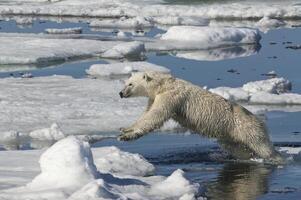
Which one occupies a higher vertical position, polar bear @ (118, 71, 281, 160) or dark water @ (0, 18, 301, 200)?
polar bear @ (118, 71, 281, 160)

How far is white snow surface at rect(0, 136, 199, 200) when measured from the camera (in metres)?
5.92

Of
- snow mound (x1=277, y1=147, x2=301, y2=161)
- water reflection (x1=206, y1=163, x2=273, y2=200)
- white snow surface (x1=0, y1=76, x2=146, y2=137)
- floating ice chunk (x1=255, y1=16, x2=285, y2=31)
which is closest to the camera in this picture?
water reflection (x1=206, y1=163, x2=273, y2=200)

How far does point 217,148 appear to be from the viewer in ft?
30.7

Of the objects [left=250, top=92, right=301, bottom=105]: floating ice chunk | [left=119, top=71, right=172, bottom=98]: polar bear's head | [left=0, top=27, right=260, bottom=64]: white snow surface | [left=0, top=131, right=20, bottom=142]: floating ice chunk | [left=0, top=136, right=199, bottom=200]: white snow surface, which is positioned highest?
[left=119, top=71, right=172, bottom=98]: polar bear's head

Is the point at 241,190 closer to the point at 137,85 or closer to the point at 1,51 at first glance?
the point at 137,85

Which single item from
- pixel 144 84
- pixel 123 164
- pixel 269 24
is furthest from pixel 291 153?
pixel 269 24

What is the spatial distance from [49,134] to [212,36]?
1303 cm

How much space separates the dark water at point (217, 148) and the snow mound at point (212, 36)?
3365 mm

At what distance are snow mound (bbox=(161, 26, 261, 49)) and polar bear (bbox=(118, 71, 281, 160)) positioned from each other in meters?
13.1

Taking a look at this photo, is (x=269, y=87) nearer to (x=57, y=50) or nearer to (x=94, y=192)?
(x=57, y=50)

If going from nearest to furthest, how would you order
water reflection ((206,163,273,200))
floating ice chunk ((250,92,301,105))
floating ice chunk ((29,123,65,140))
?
1. water reflection ((206,163,273,200))
2. floating ice chunk ((29,123,65,140))
3. floating ice chunk ((250,92,301,105))

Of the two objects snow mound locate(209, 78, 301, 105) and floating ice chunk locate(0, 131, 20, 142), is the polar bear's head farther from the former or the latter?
snow mound locate(209, 78, 301, 105)

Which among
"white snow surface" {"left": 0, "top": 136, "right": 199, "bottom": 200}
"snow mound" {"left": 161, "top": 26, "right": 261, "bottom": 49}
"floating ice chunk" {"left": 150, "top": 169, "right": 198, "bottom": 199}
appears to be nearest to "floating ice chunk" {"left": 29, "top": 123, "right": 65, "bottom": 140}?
A: "white snow surface" {"left": 0, "top": 136, "right": 199, "bottom": 200}

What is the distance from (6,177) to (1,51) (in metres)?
13.1
